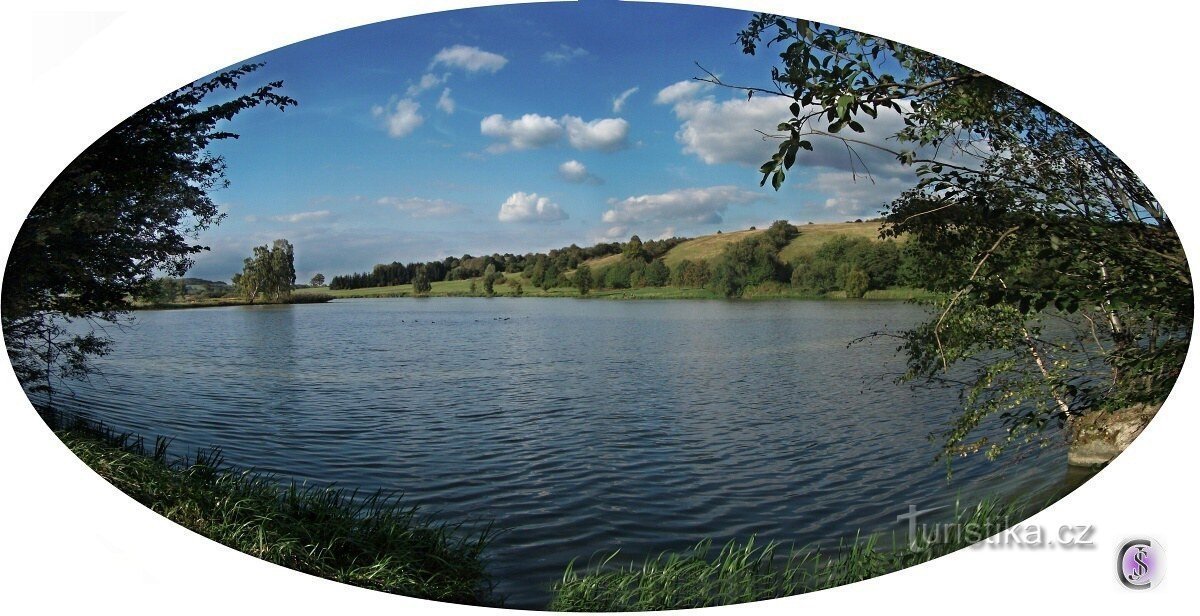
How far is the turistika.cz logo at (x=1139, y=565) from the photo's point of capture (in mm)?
3955

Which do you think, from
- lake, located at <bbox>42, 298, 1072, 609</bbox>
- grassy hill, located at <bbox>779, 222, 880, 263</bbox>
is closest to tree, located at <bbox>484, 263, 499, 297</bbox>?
lake, located at <bbox>42, 298, 1072, 609</bbox>

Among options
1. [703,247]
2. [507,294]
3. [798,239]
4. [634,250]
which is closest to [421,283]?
[507,294]

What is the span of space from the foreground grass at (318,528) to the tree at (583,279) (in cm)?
165

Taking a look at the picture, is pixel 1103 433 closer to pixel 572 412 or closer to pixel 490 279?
pixel 572 412

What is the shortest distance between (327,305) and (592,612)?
262 cm

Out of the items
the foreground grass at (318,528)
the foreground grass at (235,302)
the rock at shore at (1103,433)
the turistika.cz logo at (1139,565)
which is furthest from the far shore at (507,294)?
the turistika.cz logo at (1139,565)

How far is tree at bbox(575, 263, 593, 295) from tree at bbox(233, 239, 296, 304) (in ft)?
5.66

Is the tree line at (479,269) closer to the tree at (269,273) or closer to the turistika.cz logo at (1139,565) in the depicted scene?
the tree at (269,273)

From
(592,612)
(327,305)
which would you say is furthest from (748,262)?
(327,305)

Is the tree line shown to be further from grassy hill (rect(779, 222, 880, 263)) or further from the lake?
grassy hill (rect(779, 222, 880, 263))

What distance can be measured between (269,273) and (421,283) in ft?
2.98

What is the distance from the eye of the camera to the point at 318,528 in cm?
402

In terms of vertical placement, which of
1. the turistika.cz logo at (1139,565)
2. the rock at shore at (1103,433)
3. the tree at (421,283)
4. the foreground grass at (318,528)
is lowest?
the turistika.cz logo at (1139,565)

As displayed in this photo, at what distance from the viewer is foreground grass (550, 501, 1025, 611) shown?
3.64 metres
